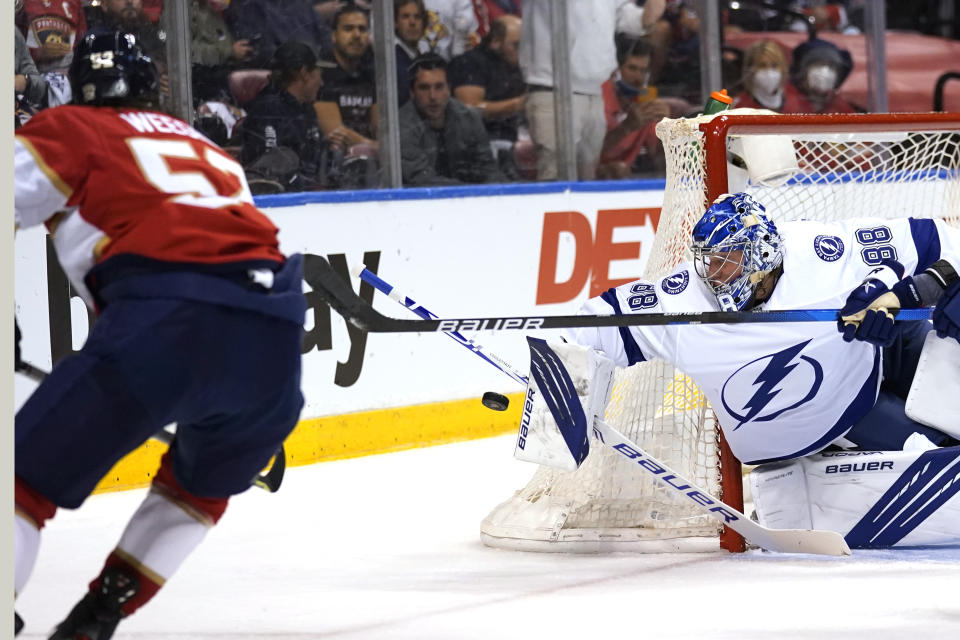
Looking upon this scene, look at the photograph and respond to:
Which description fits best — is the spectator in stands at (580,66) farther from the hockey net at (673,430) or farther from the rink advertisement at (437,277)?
the hockey net at (673,430)

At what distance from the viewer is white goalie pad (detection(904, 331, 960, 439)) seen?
3115 mm

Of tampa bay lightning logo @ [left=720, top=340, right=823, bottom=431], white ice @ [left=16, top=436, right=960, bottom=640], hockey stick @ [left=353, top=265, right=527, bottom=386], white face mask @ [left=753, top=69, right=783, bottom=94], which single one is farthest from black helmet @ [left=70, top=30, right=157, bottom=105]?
white face mask @ [left=753, top=69, right=783, bottom=94]

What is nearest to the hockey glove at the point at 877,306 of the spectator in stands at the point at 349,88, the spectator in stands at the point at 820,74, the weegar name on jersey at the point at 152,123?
the weegar name on jersey at the point at 152,123

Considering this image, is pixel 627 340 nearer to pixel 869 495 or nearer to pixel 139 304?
pixel 869 495

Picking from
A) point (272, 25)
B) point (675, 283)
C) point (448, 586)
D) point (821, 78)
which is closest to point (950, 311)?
point (675, 283)

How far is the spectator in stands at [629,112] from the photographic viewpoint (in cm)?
581

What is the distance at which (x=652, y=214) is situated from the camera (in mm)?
5633

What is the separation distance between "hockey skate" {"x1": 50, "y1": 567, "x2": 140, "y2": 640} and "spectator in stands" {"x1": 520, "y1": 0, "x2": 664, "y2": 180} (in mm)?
3595

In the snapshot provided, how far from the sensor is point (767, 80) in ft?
21.5

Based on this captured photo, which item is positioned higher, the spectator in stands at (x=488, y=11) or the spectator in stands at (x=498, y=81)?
the spectator in stands at (x=488, y=11)

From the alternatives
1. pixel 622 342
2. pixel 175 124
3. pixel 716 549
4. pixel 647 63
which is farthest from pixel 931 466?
pixel 647 63

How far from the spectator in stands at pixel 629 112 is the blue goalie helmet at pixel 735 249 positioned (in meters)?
2.71

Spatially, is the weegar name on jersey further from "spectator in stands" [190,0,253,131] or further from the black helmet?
"spectator in stands" [190,0,253,131]

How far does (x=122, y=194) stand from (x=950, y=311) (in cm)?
176
